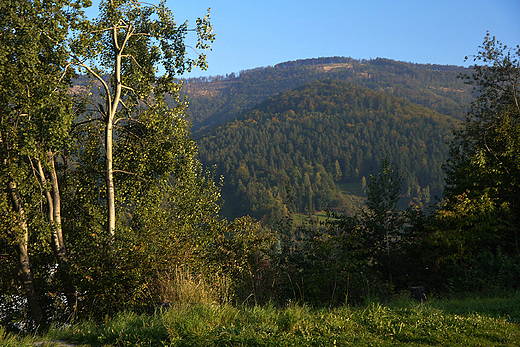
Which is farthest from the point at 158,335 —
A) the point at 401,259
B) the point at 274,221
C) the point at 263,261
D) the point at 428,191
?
the point at 428,191

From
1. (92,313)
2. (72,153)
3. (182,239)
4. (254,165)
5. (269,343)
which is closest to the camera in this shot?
(269,343)

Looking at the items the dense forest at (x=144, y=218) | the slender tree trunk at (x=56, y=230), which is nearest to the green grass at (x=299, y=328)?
the dense forest at (x=144, y=218)

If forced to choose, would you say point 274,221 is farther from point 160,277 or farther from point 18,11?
point 18,11

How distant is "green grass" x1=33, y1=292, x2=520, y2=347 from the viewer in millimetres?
4777

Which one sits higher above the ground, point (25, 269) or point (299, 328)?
point (299, 328)

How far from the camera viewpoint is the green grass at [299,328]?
4.78 meters

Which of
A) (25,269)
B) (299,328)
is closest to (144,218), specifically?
(25,269)

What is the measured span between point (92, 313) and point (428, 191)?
162772 millimetres

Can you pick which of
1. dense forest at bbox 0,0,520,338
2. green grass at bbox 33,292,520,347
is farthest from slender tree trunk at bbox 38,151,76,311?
green grass at bbox 33,292,520,347

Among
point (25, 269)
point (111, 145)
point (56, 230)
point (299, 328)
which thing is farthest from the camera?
point (111, 145)

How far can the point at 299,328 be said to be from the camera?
5059mm

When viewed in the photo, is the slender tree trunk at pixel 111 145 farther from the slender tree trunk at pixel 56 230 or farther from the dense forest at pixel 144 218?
the slender tree trunk at pixel 56 230

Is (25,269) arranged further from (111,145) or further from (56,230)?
(111,145)

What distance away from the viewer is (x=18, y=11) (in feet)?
31.2
